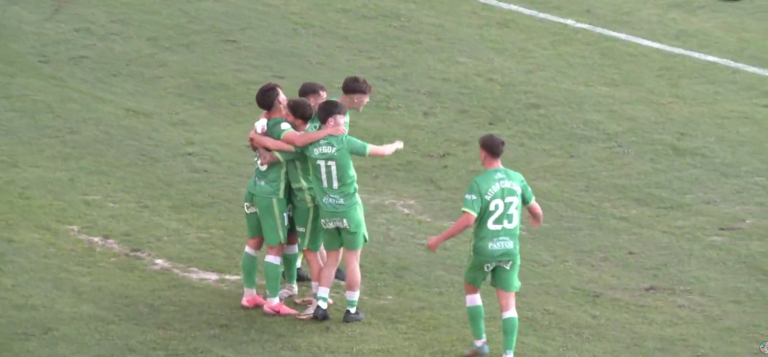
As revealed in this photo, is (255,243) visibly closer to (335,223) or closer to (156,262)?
(335,223)

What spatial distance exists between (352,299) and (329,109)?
149 cm

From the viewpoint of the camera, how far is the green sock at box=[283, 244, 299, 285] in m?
8.78

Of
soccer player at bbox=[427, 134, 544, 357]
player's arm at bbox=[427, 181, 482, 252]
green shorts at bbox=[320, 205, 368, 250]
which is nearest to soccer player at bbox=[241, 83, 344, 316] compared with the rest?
green shorts at bbox=[320, 205, 368, 250]

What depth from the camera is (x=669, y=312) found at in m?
8.87

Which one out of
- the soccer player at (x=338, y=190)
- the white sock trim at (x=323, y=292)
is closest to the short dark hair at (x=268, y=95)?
the soccer player at (x=338, y=190)

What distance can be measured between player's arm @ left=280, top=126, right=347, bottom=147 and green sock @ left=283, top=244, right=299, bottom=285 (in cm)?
108

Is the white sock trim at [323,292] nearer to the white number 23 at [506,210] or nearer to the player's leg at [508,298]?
the player's leg at [508,298]

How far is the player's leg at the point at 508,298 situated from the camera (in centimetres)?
752

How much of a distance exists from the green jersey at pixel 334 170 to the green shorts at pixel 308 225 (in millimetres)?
322

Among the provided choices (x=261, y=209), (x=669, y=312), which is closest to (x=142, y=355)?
(x=261, y=209)

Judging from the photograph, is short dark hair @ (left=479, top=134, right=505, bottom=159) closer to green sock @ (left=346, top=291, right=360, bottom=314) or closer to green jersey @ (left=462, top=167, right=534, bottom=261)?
green jersey @ (left=462, top=167, right=534, bottom=261)

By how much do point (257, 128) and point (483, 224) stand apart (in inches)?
78.1

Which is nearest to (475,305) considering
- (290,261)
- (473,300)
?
(473,300)

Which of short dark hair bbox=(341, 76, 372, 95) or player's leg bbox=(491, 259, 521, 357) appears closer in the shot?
player's leg bbox=(491, 259, 521, 357)
